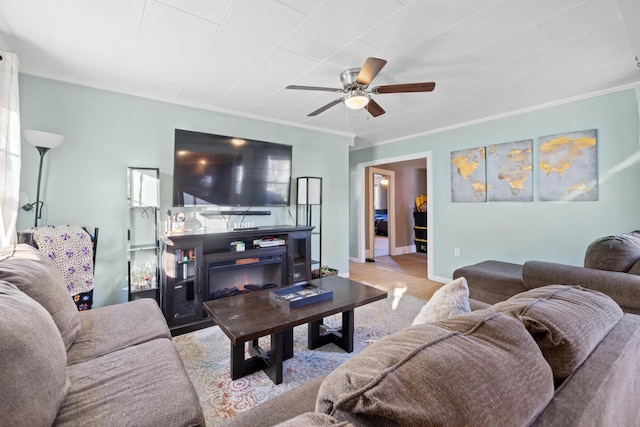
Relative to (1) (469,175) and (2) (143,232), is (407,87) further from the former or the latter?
(2) (143,232)

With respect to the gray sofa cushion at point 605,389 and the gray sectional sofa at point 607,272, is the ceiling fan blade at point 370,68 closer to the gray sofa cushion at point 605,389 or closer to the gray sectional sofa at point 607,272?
the gray sofa cushion at point 605,389

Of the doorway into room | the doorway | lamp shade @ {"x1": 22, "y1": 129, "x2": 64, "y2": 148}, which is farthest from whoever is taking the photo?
the doorway into room

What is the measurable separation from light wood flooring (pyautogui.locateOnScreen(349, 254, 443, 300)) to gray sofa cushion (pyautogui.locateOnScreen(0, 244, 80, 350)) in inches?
126

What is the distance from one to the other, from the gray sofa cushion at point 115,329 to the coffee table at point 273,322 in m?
0.33

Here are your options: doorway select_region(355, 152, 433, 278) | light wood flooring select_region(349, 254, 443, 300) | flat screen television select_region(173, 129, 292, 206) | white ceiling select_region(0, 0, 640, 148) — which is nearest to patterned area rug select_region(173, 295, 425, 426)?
light wood flooring select_region(349, 254, 443, 300)

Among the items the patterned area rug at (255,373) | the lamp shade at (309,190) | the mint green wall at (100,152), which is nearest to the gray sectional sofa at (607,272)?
the patterned area rug at (255,373)

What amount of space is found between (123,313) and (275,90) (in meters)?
2.32

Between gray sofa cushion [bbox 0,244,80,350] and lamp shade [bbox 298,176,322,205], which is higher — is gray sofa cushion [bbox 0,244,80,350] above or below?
below

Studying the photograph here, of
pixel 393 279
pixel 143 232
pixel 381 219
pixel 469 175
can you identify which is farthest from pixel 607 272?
pixel 381 219

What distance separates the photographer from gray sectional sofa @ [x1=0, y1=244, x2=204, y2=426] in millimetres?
835

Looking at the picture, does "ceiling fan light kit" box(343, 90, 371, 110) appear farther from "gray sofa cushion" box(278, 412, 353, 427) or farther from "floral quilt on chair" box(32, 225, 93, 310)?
"floral quilt on chair" box(32, 225, 93, 310)

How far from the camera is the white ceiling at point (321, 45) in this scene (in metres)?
1.70

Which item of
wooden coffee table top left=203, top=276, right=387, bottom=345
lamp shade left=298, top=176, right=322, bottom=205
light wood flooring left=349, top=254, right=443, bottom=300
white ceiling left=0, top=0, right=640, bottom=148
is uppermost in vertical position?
white ceiling left=0, top=0, right=640, bottom=148

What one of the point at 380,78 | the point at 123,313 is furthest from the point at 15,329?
the point at 380,78
